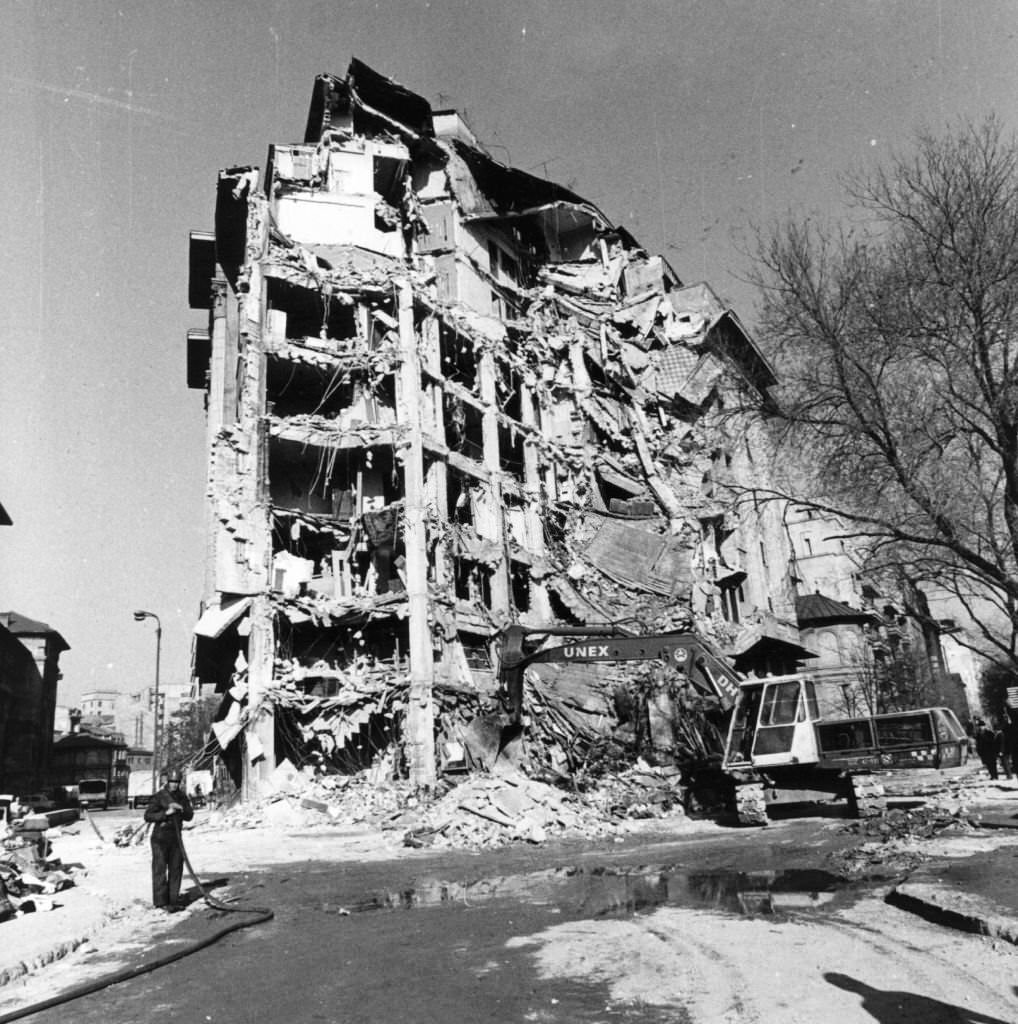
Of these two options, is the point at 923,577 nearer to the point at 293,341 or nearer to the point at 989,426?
the point at 989,426

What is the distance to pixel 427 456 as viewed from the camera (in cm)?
2878

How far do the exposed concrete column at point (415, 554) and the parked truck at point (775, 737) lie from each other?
634 cm

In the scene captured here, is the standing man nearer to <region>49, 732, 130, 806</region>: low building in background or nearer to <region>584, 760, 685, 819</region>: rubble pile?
<region>584, 760, 685, 819</region>: rubble pile

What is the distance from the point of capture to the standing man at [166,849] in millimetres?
10008

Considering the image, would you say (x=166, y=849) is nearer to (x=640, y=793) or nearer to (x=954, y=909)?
(x=954, y=909)

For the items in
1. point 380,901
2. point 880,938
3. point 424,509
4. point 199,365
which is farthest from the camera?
point 199,365

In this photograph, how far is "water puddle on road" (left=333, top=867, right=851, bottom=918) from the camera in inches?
355

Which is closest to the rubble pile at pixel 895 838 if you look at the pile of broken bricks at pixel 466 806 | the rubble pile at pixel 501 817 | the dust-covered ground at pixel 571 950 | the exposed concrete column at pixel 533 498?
the dust-covered ground at pixel 571 950

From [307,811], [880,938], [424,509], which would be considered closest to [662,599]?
[424,509]

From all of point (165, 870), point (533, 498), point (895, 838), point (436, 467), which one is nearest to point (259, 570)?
point (436, 467)

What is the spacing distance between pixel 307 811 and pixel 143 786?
46.9 metres

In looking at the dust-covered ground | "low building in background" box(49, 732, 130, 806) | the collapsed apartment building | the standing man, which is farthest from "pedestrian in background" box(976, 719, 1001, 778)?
"low building in background" box(49, 732, 130, 806)

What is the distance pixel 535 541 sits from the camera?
33219 mm

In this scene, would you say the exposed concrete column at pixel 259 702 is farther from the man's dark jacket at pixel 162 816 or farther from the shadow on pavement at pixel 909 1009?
the shadow on pavement at pixel 909 1009
